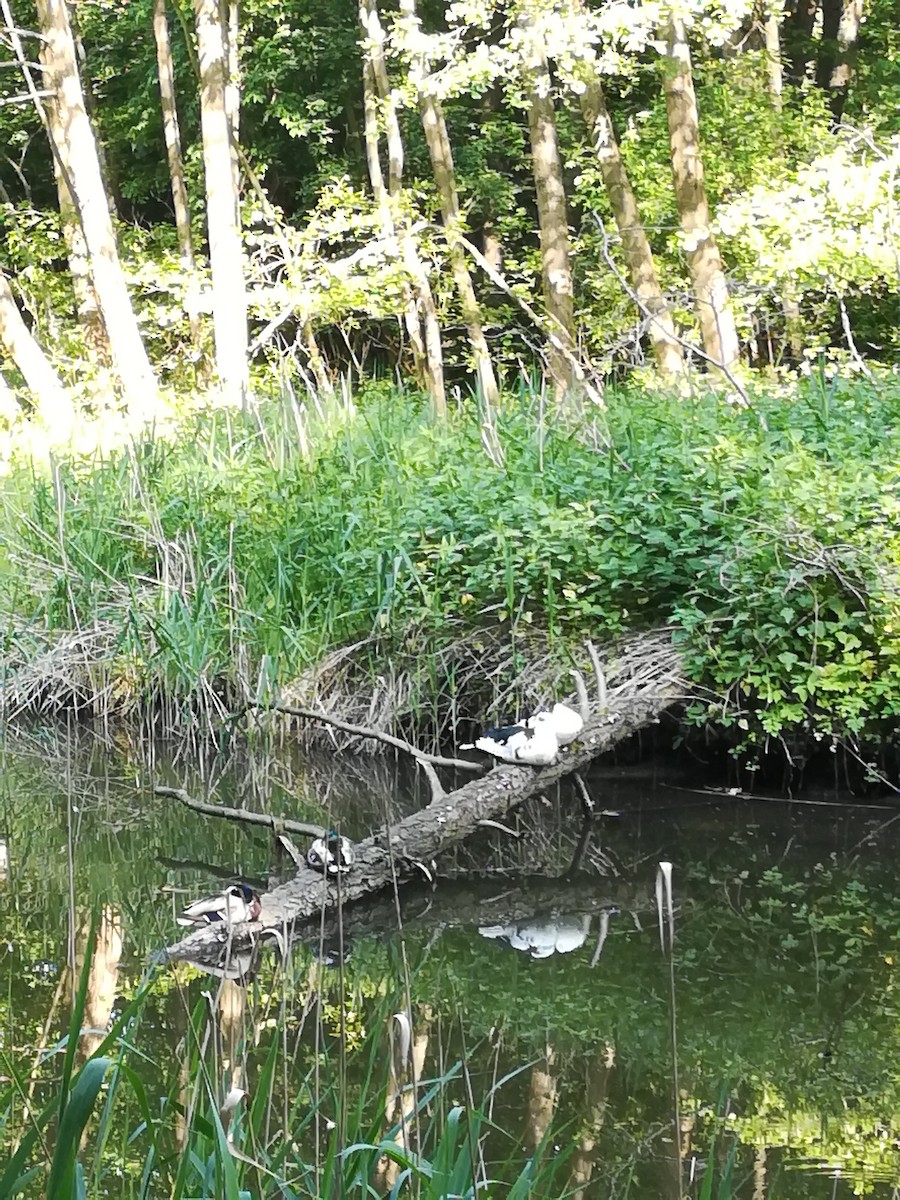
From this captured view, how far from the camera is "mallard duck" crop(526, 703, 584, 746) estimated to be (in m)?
4.77

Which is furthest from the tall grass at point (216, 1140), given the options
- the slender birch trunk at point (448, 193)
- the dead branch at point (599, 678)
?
the slender birch trunk at point (448, 193)

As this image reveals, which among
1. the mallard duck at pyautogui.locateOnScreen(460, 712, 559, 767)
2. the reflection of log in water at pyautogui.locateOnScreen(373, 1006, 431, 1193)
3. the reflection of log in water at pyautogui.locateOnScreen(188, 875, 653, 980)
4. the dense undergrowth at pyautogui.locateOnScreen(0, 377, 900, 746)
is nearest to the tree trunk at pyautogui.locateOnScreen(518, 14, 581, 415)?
the dense undergrowth at pyautogui.locateOnScreen(0, 377, 900, 746)

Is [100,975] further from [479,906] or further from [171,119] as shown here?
[171,119]

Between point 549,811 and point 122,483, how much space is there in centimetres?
319

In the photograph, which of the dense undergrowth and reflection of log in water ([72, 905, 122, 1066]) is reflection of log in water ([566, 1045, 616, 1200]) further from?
the dense undergrowth

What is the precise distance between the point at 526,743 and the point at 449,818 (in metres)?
0.40

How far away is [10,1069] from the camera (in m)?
1.90

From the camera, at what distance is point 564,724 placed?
4777 mm

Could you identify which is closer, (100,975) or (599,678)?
(100,975)

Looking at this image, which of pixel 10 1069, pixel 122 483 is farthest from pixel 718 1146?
pixel 122 483

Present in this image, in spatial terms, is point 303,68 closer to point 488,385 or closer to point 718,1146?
point 488,385

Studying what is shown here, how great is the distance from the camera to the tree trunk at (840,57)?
16031mm

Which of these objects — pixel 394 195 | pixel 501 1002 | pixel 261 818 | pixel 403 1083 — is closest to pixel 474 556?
pixel 261 818

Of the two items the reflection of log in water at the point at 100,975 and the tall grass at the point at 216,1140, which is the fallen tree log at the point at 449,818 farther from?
the tall grass at the point at 216,1140
